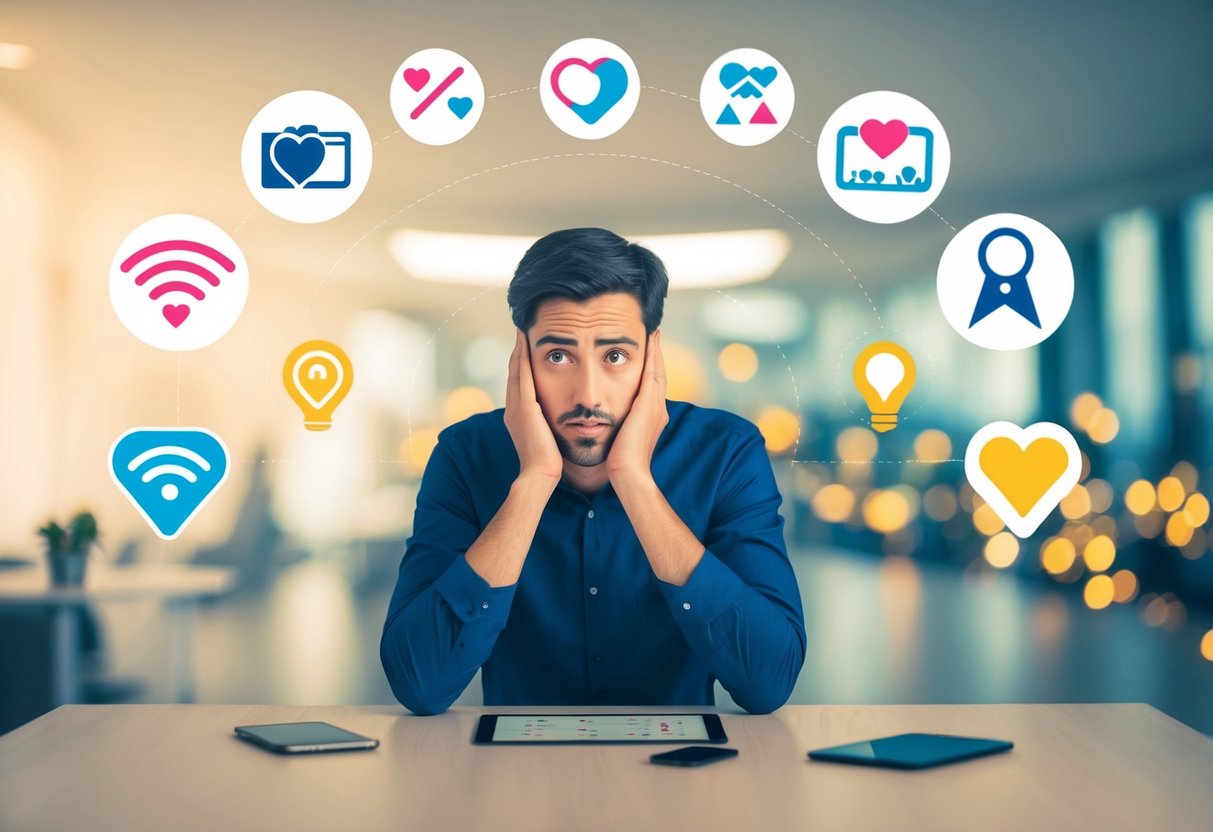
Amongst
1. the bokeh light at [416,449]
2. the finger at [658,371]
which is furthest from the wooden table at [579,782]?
the bokeh light at [416,449]

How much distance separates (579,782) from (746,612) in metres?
0.55

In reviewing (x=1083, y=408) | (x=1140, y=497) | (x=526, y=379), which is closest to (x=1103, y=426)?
(x=1083, y=408)

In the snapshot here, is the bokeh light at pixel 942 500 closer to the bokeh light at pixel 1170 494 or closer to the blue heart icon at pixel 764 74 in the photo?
the bokeh light at pixel 1170 494

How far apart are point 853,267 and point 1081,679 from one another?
123 cm

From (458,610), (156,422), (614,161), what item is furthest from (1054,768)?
(156,422)

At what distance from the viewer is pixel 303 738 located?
1464mm

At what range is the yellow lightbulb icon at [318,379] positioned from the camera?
3.06 metres

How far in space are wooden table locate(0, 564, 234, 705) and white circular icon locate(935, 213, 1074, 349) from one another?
6.62ft

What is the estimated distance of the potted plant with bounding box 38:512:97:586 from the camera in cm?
305

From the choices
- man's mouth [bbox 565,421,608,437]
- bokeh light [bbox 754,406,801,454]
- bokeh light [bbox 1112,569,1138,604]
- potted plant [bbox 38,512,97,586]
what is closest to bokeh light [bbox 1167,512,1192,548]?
bokeh light [bbox 1112,569,1138,604]

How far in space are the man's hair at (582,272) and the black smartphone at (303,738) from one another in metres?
0.87

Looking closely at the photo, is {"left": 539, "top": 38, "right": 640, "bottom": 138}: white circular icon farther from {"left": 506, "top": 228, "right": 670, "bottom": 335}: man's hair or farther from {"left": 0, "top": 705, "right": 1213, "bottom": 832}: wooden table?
{"left": 0, "top": 705, "right": 1213, "bottom": 832}: wooden table

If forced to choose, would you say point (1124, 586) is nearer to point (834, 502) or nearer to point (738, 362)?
point (834, 502)

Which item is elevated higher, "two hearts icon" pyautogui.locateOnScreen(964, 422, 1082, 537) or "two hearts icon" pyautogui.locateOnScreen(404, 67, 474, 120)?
"two hearts icon" pyautogui.locateOnScreen(404, 67, 474, 120)
